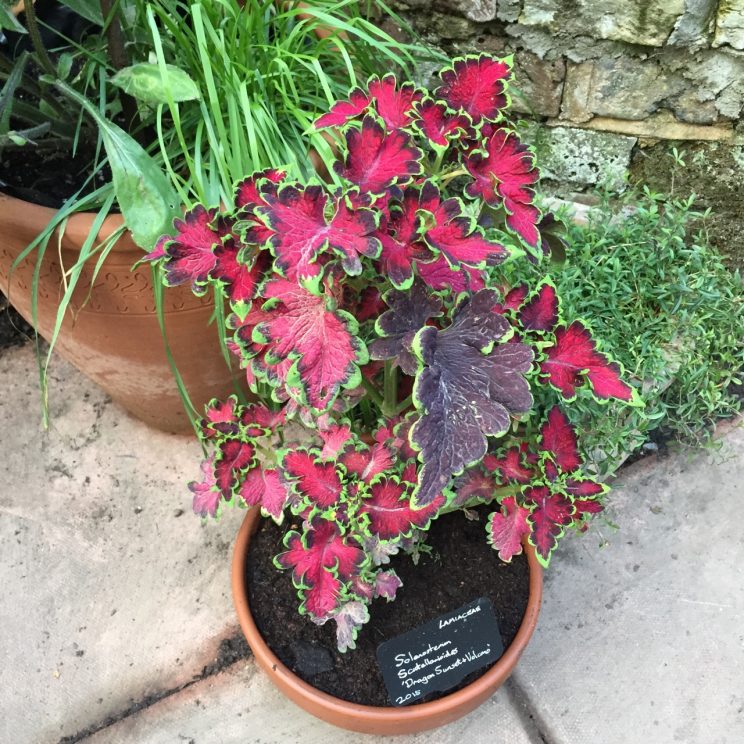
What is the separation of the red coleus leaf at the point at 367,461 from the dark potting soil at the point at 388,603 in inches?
11.6

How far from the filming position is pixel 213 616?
1448mm

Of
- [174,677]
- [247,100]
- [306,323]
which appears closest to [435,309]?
[306,323]

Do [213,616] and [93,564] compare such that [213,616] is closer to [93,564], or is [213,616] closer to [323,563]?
[93,564]

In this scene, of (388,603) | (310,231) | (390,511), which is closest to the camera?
(310,231)

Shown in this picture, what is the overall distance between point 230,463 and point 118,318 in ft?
1.30

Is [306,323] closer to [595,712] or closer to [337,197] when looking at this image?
[337,197]

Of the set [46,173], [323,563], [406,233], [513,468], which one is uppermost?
[406,233]

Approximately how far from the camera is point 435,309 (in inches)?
31.3

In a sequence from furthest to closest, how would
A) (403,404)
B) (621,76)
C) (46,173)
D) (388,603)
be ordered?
(621,76), (46,173), (388,603), (403,404)

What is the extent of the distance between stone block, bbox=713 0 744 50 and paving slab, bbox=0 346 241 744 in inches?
49.9

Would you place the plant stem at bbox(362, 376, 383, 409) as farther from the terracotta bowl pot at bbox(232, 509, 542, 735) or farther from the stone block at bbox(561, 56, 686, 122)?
the stone block at bbox(561, 56, 686, 122)

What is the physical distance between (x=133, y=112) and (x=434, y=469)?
949 millimetres

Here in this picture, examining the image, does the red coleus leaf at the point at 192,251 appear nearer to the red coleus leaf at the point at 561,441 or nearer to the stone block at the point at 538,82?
the red coleus leaf at the point at 561,441

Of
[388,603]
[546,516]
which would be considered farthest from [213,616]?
[546,516]
